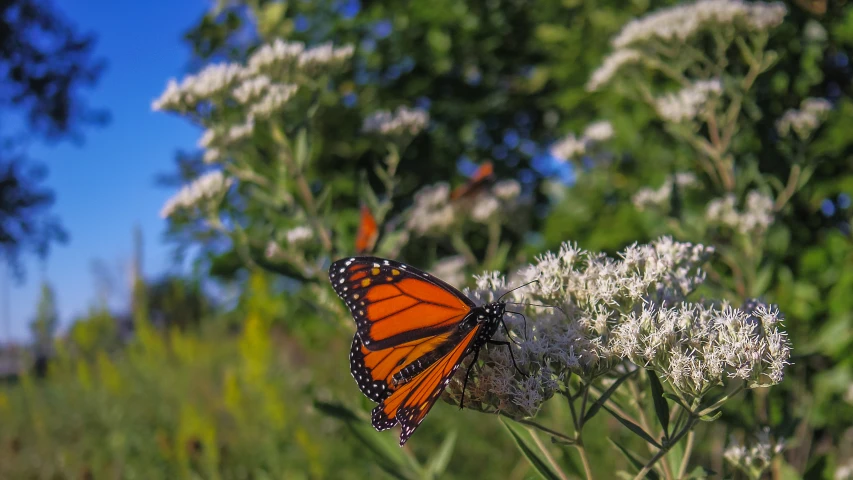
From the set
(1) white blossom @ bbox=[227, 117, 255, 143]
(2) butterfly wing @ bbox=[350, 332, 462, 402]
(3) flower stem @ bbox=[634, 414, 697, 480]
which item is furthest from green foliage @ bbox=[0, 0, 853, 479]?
(3) flower stem @ bbox=[634, 414, 697, 480]

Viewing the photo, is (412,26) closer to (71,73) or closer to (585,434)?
(585,434)

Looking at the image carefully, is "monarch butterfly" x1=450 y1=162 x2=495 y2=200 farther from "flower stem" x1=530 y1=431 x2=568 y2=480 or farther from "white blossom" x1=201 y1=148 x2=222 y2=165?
"flower stem" x1=530 y1=431 x2=568 y2=480

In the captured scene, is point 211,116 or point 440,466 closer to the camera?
point 440,466

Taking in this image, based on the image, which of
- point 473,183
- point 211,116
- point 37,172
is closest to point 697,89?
point 473,183

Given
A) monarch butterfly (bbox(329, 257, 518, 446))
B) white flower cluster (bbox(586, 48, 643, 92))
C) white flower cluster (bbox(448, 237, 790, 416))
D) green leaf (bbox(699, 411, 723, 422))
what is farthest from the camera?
white flower cluster (bbox(586, 48, 643, 92))

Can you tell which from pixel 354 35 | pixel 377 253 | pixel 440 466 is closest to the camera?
pixel 440 466

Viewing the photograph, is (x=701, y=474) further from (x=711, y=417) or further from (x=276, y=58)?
(x=276, y=58)

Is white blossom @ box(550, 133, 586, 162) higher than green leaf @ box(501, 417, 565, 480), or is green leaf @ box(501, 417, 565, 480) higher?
white blossom @ box(550, 133, 586, 162)
